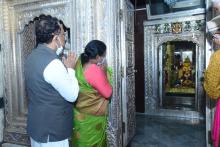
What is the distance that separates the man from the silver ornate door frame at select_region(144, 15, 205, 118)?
3598 millimetres

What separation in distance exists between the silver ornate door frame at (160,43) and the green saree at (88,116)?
3.05 meters

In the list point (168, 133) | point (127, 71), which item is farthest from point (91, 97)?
point (168, 133)

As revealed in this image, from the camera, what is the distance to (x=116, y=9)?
8.94ft

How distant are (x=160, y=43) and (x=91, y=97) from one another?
3280 mm

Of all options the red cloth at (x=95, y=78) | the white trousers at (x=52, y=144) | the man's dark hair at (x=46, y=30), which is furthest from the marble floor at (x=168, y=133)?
the man's dark hair at (x=46, y=30)

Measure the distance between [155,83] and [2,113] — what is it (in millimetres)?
3255

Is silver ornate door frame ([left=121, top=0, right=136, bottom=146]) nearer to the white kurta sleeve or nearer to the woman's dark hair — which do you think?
the woman's dark hair

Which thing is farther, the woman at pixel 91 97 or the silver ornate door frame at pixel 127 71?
the silver ornate door frame at pixel 127 71

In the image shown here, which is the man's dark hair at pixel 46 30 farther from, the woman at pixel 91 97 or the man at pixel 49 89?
the woman at pixel 91 97

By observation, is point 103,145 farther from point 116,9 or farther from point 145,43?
point 145,43

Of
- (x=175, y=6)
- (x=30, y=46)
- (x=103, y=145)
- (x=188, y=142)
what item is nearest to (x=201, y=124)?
(x=188, y=142)

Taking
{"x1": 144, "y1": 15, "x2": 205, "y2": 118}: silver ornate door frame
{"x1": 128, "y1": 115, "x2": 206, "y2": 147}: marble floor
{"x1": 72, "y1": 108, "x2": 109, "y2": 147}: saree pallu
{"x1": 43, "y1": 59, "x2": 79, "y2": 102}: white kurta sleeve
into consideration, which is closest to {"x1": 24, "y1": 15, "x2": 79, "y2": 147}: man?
{"x1": 43, "y1": 59, "x2": 79, "y2": 102}: white kurta sleeve

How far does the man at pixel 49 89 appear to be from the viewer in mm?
1571

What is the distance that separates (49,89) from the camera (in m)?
1.61
